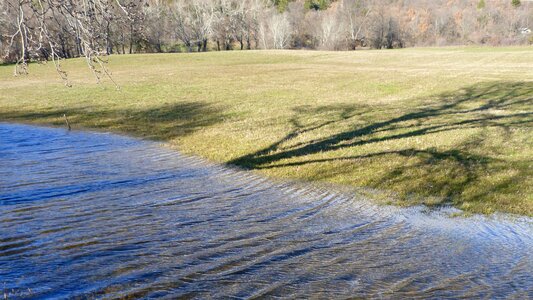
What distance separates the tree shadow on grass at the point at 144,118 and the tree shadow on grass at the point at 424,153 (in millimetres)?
3935

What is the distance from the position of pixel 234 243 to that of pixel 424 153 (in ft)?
23.2

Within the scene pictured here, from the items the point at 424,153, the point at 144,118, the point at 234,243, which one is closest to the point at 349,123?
the point at 424,153

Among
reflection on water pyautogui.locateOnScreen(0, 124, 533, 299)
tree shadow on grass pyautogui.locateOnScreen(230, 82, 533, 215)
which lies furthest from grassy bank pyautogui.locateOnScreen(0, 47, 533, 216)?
reflection on water pyautogui.locateOnScreen(0, 124, 533, 299)

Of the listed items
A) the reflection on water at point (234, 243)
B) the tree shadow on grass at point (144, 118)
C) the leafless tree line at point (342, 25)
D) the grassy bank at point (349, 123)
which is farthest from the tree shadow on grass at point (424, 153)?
the leafless tree line at point (342, 25)

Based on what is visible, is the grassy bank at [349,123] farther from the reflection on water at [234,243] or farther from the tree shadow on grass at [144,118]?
the reflection on water at [234,243]

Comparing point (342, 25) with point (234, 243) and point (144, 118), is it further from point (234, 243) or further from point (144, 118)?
point (234, 243)

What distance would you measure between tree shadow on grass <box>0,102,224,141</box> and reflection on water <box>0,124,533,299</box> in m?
7.04

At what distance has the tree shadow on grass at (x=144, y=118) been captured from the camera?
18414 millimetres

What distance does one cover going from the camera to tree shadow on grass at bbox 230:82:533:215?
9938 millimetres

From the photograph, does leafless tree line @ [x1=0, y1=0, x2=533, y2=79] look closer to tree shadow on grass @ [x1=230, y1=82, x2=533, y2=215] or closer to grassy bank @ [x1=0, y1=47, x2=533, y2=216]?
grassy bank @ [x1=0, y1=47, x2=533, y2=216]

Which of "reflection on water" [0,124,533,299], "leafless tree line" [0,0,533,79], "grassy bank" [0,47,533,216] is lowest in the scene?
"reflection on water" [0,124,533,299]

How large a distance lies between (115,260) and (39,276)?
0.95 meters

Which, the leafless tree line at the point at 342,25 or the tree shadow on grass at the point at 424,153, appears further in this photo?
the leafless tree line at the point at 342,25

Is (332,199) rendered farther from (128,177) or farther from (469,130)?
(469,130)
